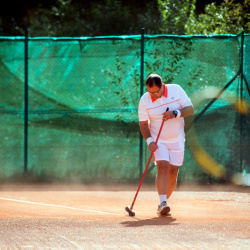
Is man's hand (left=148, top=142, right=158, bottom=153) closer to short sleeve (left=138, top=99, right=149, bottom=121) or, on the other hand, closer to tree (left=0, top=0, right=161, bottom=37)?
short sleeve (left=138, top=99, right=149, bottom=121)

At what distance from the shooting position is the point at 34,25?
32.9 metres

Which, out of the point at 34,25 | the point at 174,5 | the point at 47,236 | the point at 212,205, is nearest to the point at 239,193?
the point at 212,205

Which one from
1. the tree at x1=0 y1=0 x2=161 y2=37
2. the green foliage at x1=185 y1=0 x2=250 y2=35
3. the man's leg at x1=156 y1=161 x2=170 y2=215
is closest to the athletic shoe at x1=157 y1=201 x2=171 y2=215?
the man's leg at x1=156 y1=161 x2=170 y2=215

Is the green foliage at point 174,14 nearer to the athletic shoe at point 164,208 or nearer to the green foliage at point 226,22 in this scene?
the green foliage at point 226,22

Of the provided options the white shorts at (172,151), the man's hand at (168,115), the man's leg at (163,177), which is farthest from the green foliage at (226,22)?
the man's leg at (163,177)

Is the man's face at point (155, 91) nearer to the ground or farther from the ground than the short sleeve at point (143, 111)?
farther from the ground

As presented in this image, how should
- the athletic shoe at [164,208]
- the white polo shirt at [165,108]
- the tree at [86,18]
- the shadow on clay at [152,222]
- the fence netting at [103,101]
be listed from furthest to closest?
the tree at [86,18]
the fence netting at [103,101]
the white polo shirt at [165,108]
the athletic shoe at [164,208]
the shadow on clay at [152,222]

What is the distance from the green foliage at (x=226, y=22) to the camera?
47.5 ft

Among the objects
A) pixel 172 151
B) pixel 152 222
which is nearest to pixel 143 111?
pixel 172 151

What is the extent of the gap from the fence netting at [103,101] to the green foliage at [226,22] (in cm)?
288

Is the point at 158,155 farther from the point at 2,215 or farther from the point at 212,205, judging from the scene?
the point at 2,215

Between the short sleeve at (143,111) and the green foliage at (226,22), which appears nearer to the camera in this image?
the short sleeve at (143,111)

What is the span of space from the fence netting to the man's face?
139 inches

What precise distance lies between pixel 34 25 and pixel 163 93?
2597 cm
